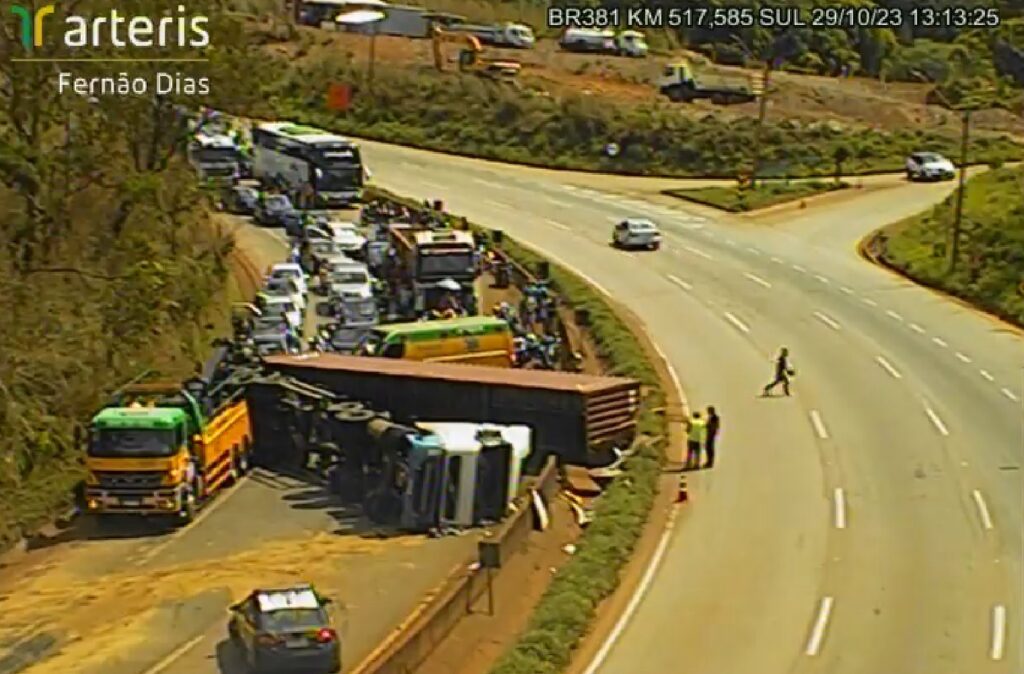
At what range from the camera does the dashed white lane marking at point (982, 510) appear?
3477 centimetres

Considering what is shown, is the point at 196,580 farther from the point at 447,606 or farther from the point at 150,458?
the point at 447,606

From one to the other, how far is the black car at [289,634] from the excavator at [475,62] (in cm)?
7572

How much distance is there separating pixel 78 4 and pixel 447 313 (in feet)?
46.8

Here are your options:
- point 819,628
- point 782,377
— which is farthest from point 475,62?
point 819,628

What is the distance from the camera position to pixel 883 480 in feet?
124

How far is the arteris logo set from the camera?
4431cm

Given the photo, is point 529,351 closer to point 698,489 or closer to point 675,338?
point 675,338

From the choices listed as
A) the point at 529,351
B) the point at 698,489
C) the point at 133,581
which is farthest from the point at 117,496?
the point at 529,351

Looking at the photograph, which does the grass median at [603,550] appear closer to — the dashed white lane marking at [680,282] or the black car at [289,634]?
Result: the black car at [289,634]

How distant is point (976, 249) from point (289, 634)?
4224 cm

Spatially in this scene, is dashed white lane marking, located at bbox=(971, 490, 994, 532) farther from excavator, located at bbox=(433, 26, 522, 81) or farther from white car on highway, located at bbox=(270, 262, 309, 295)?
excavator, located at bbox=(433, 26, 522, 81)

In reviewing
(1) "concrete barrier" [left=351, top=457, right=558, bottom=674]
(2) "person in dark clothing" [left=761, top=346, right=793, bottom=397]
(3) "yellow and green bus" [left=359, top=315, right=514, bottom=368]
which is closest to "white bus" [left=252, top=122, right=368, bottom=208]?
(3) "yellow and green bus" [left=359, top=315, right=514, bottom=368]

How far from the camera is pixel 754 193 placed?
258 feet

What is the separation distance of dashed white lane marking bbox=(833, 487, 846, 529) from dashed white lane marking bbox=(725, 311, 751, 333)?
56.1 feet
